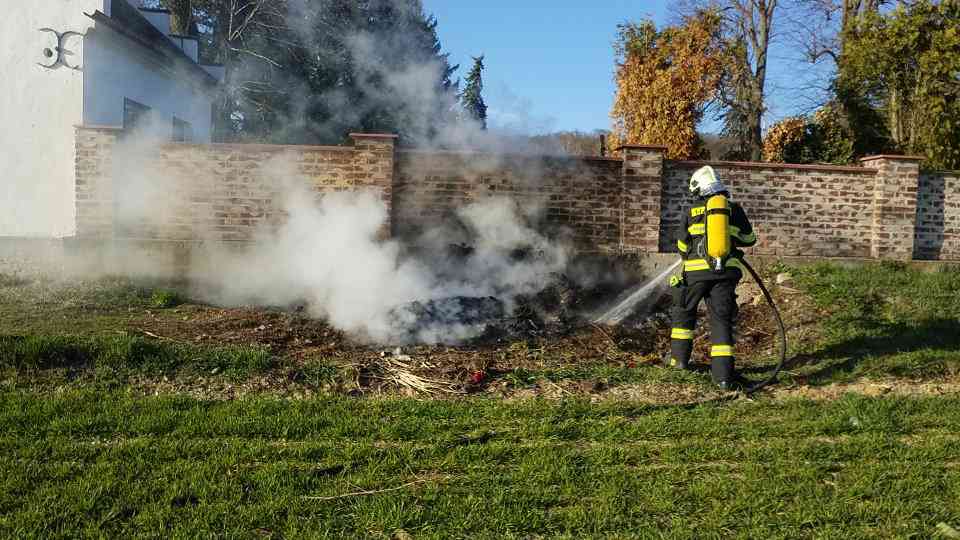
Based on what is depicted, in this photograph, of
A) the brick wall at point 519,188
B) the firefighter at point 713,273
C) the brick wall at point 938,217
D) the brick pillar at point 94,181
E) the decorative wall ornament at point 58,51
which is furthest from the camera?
the decorative wall ornament at point 58,51

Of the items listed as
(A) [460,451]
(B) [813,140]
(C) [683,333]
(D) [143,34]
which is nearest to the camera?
(A) [460,451]

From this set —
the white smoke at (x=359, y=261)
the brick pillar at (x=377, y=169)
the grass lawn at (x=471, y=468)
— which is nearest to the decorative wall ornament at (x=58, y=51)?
the white smoke at (x=359, y=261)

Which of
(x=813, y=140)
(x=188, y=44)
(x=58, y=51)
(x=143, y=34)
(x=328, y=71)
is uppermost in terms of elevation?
(x=188, y=44)

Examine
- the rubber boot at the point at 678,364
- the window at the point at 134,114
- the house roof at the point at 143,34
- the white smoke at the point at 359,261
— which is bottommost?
the rubber boot at the point at 678,364

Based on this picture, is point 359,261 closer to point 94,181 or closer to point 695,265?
point 94,181

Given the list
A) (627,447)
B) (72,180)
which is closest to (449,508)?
(627,447)

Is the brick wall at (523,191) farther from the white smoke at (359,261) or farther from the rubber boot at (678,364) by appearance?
the rubber boot at (678,364)

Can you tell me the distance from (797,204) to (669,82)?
7.10 metres

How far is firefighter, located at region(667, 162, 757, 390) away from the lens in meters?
6.19

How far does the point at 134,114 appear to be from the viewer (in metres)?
13.1

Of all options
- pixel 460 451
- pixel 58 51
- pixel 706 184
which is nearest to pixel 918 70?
pixel 706 184

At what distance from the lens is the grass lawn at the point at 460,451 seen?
3400 mm

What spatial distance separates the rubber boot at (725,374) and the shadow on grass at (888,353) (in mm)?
772

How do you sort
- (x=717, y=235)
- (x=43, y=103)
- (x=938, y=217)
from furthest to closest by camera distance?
(x=43, y=103) < (x=938, y=217) < (x=717, y=235)
